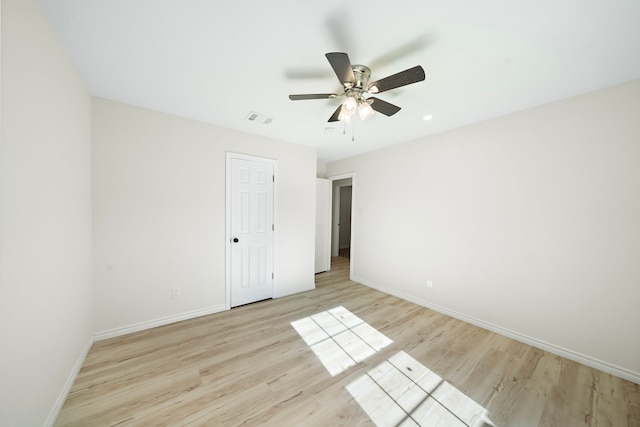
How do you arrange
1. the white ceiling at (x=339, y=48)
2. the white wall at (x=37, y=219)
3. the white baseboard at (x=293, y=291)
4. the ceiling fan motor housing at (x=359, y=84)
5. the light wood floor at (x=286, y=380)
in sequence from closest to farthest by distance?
the white wall at (x=37, y=219) < the white ceiling at (x=339, y=48) < the light wood floor at (x=286, y=380) < the ceiling fan motor housing at (x=359, y=84) < the white baseboard at (x=293, y=291)

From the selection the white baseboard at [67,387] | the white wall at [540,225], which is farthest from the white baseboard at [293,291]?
the white baseboard at [67,387]

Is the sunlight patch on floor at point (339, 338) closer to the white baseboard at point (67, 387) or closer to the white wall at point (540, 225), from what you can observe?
the white wall at point (540, 225)

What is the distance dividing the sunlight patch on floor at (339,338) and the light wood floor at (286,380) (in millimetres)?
73

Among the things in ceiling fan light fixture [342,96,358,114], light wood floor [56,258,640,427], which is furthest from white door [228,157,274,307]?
ceiling fan light fixture [342,96,358,114]

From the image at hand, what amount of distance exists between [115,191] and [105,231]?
0.42 metres

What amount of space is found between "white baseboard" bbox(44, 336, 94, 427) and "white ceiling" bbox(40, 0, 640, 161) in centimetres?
240

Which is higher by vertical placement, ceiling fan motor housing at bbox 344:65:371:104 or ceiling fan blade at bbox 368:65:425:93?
ceiling fan motor housing at bbox 344:65:371:104

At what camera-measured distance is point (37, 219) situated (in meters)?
1.22

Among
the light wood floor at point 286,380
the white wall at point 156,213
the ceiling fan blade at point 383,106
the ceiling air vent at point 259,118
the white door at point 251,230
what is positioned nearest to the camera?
the light wood floor at point 286,380

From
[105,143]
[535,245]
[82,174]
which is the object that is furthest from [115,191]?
[535,245]

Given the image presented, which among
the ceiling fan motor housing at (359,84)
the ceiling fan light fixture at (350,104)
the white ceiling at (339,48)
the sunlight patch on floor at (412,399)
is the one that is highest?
the white ceiling at (339,48)

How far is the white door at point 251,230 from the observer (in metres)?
2.96

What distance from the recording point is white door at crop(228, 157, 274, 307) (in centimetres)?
296

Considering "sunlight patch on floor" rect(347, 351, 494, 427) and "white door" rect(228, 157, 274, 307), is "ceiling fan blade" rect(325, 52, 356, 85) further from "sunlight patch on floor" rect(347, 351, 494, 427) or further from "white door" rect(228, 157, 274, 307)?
"sunlight patch on floor" rect(347, 351, 494, 427)
